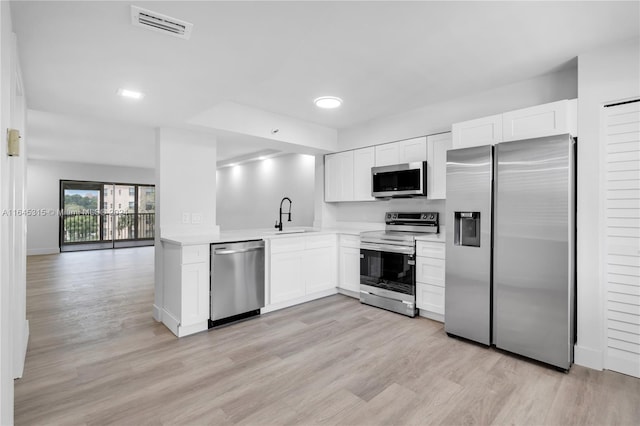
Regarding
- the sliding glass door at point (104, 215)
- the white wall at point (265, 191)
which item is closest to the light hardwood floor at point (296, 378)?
the white wall at point (265, 191)

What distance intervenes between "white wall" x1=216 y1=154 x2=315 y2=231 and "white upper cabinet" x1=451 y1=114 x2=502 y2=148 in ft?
9.69

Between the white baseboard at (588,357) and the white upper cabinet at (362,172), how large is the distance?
2.66 metres

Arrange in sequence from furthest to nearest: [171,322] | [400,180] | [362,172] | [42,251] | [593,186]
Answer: [42,251] < [362,172] < [400,180] < [171,322] < [593,186]

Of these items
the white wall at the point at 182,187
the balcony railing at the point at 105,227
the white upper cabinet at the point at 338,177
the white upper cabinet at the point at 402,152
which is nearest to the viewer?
the white wall at the point at 182,187

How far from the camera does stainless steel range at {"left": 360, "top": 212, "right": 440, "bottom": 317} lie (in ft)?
11.7

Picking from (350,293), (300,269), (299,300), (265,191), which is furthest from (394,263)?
(265,191)

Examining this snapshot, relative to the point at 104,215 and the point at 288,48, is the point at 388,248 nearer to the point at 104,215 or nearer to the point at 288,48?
the point at 288,48

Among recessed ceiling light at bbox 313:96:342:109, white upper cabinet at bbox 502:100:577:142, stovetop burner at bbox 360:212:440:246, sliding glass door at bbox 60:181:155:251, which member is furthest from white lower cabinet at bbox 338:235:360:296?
sliding glass door at bbox 60:181:155:251

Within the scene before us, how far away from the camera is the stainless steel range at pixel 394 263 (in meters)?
3.58

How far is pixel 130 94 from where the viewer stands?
2.64 meters

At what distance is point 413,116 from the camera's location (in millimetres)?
3957

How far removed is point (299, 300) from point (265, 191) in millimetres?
3395

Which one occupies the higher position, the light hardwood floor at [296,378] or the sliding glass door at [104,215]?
the sliding glass door at [104,215]

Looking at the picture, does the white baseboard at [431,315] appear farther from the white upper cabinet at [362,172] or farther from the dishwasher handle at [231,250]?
the dishwasher handle at [231,250]
